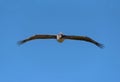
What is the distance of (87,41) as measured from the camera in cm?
2697

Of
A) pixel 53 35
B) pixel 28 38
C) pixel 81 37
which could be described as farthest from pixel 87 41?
pixel 28 38

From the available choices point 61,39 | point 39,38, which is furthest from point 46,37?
point 61,39

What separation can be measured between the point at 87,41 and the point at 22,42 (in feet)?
16.0

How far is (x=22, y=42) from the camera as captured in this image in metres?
27.4

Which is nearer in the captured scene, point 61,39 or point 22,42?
point 61,39

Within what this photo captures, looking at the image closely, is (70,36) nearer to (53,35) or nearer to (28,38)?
(53,35)

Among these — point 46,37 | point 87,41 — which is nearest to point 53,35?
point 46,37

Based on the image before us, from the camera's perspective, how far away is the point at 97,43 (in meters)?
26.1

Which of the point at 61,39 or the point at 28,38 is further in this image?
the point at 28,38

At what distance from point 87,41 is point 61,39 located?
2.84 m

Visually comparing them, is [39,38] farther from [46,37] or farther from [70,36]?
[70,36]

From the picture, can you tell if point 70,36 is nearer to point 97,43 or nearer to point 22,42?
point 97,43

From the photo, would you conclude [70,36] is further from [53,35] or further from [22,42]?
[22,42]

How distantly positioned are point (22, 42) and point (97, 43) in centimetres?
565
